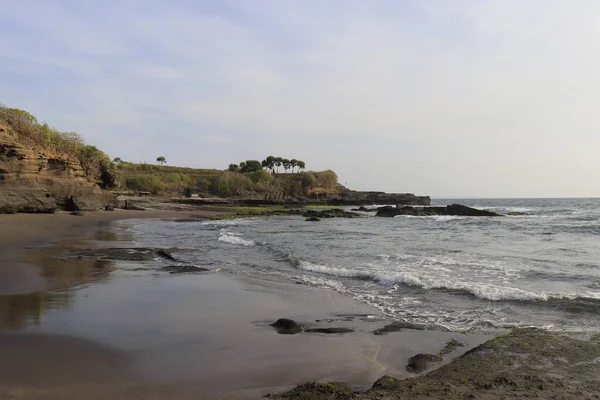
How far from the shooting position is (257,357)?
5.57 meters

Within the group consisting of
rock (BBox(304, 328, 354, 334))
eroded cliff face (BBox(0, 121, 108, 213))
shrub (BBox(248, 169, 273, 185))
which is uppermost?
shrub (BBox(248, 169, 273, 185))

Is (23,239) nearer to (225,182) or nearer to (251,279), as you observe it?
(251,279)

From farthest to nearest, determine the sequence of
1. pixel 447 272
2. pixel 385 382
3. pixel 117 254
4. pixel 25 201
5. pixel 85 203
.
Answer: pixel 85 203 → pixel 25 201 → pixel 117 254 → pixel 447 272 → pixel 385 382

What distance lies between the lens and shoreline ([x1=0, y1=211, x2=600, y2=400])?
14.6ft

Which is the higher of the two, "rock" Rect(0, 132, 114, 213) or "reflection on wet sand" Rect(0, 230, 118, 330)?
"rock" Rect(0, 132, 114, 213)

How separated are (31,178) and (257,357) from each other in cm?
2705

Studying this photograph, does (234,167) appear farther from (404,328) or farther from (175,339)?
(175,339)

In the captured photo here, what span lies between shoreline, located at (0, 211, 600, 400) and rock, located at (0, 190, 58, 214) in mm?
18291

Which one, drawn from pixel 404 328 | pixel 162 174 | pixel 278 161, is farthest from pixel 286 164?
pixel 404 328

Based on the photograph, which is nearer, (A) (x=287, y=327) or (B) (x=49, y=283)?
(A) (x=287, y=327)

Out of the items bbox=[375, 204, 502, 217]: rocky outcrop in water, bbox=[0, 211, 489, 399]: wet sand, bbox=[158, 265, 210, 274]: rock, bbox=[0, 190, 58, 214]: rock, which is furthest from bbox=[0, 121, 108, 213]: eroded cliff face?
bbox=[375, 204, 502, 217]: rocky outcrop in water

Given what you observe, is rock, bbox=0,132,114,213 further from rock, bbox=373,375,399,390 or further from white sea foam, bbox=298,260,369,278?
rock, bbox=373,375,399,390

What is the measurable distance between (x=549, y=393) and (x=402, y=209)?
49016 mm

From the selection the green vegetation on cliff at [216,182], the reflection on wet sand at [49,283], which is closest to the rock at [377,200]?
the green vegetation on cliff at [216,182]
